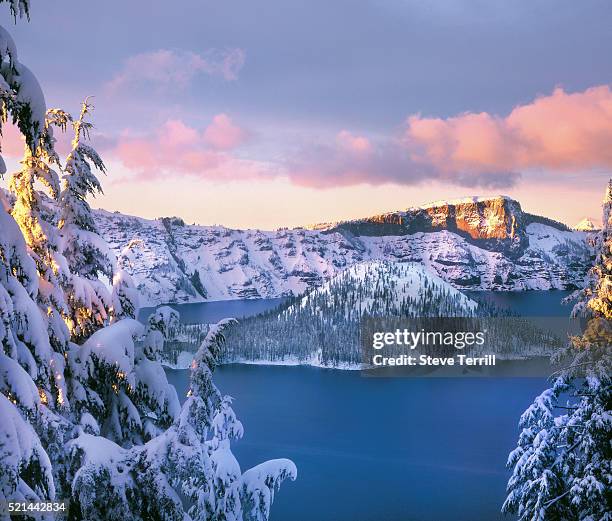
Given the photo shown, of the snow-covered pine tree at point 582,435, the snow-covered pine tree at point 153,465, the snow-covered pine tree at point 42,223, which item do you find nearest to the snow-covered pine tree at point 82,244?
the snow-covered pine tree at point 42,223

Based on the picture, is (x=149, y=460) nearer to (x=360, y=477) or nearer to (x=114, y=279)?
→ (x=114, y=279)

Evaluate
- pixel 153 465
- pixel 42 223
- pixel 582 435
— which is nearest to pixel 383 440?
pixel 582 435

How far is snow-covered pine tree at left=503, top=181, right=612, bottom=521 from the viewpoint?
43.6 feet

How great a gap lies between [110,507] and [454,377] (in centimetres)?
17834

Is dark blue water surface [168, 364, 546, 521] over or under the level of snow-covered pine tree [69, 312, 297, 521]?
under

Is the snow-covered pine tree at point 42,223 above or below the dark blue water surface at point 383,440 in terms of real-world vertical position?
above

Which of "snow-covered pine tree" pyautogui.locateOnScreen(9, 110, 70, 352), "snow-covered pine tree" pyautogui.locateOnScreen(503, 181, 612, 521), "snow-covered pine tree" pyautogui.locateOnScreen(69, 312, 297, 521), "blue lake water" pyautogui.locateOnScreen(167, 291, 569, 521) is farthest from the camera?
"blue lake water" pyautogui.locateOnScreen(167, 291, 569, 521)

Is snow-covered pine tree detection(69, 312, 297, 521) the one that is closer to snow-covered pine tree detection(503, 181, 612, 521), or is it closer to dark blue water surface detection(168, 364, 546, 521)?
snow-covered pine tree detection(503, 181, 612, 521)

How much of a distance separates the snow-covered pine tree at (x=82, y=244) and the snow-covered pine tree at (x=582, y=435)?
12038mm

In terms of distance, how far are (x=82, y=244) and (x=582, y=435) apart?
13.6m

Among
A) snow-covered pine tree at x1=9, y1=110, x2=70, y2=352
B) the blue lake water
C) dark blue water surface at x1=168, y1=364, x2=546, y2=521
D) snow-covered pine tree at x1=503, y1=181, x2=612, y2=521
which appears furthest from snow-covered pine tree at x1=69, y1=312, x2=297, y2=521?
dark blue water surface at x1=168, y1=364, x2=546, y2=521

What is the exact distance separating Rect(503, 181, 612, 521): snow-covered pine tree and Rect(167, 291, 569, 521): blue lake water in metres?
42.0

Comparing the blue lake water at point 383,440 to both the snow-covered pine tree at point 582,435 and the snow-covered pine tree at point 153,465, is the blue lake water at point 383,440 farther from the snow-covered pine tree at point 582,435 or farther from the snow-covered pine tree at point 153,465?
the snow-covered pine tree at point 153,465

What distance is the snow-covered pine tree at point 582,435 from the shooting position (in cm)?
1328
